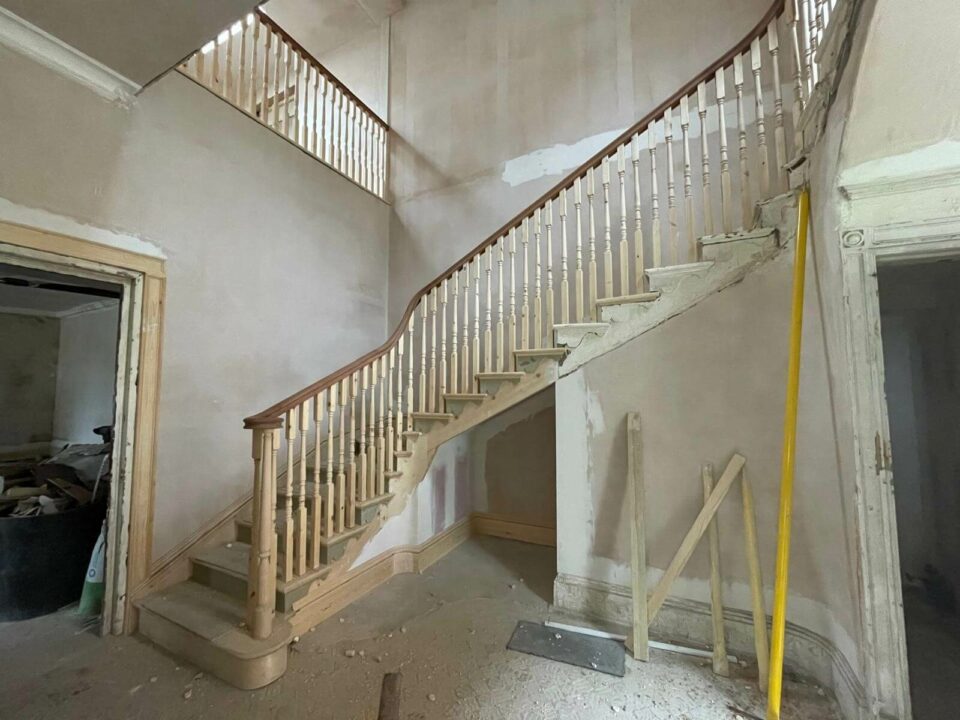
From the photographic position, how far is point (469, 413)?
260 centimetres

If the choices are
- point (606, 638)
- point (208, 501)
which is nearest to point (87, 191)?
point (208, 501)

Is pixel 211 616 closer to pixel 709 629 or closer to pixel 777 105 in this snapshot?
pixel 709 629

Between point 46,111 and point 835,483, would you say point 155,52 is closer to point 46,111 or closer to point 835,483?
point 46,111

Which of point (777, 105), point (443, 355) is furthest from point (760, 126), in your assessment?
point (443, 355)

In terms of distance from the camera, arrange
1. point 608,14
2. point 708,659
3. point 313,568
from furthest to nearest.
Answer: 1. point 608,14
2. point 313,568
3. point 708,659

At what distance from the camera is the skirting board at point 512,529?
11.7ft

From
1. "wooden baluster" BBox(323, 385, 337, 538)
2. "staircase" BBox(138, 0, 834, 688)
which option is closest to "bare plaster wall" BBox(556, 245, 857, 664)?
"staircase" BBox(138, 0, 834, 688)

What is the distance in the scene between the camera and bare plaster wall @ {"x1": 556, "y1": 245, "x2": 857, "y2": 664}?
177 cm

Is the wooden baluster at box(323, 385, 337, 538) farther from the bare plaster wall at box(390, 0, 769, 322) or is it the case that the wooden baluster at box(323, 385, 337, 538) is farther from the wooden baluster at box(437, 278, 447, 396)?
the bare plaster wall at box(390, 0, 769, 322)

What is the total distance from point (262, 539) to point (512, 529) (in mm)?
2377

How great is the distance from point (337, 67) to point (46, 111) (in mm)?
3909

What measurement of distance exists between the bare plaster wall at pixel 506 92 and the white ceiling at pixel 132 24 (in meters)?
2.46

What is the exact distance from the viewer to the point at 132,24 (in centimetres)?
188

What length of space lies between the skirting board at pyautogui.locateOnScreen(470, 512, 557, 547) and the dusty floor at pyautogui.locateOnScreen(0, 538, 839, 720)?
3.99 ft
